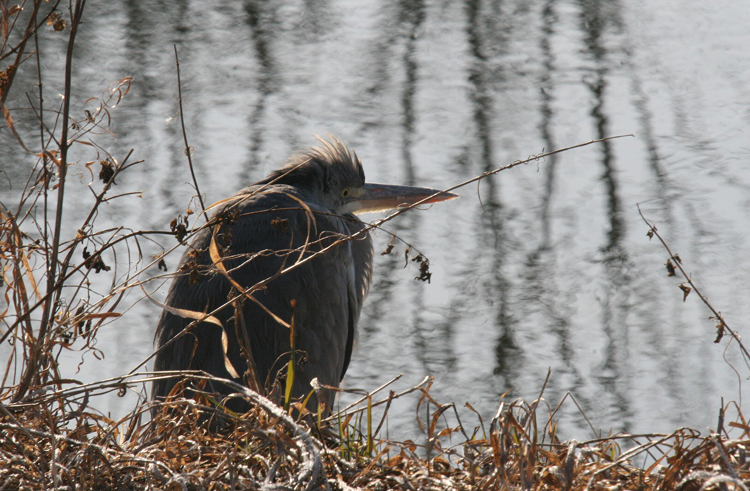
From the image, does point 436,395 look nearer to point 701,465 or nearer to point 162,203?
point 162,203

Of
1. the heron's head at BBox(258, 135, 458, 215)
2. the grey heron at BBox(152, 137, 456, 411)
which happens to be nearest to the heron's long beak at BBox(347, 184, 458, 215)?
the heron's head at BBox(258, 135, 458, 215)

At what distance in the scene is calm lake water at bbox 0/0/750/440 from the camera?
5.27m

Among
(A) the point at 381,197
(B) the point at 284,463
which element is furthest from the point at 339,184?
(B) the point at 284,463

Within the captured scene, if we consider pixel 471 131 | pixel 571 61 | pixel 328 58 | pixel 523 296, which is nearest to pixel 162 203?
pixel 523 296

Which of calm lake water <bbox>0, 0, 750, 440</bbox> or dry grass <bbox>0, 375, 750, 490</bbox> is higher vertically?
dry grass <bbox>0, 375, 750, 490</bbox>

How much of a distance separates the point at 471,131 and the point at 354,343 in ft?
15.5

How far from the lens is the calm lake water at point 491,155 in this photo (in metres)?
5.27

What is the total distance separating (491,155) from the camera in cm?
742

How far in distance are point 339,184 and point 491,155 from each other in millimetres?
3756

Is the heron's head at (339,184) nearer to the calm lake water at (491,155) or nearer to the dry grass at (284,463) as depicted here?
the calm lake water at (491,155)

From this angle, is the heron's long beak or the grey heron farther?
the heron's long beak

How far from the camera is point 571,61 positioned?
9.62m

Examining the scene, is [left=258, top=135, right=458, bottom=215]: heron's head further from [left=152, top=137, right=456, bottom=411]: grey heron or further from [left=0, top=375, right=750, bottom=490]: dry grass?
[left=0, top=375, right=750, bottom=490]: dry grass

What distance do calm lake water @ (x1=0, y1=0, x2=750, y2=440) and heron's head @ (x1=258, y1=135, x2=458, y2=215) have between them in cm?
97
